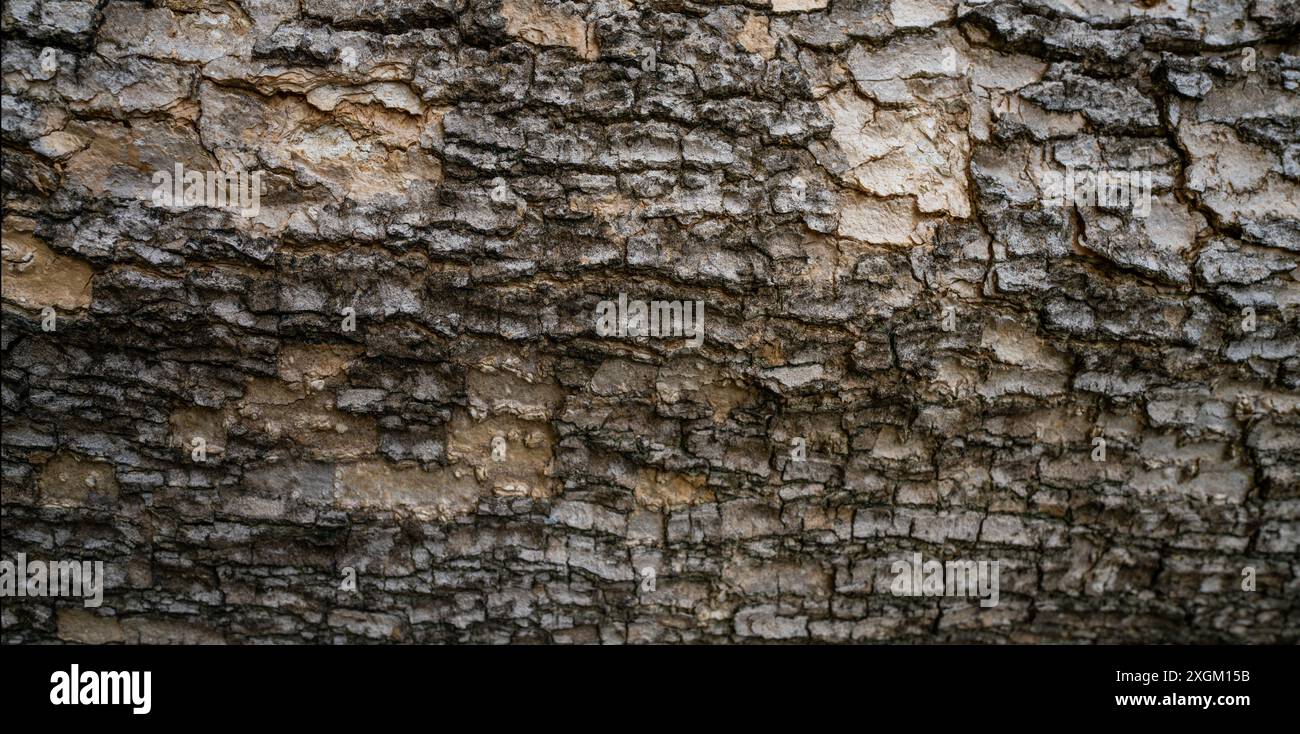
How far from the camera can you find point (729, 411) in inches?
108

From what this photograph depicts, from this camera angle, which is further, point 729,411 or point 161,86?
point 729,411

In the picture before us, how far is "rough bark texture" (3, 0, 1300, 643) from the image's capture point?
254 centimetres

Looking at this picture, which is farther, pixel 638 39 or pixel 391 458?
pixel 391 458

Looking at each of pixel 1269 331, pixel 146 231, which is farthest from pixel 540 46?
pixel 1269 331

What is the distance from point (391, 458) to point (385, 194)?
35.8 inches

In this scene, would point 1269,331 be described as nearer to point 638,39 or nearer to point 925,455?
point 925,455

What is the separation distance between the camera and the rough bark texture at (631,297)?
2.54 m

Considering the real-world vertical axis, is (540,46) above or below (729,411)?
above

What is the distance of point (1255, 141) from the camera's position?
2.65m

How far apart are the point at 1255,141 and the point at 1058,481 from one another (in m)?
1.33

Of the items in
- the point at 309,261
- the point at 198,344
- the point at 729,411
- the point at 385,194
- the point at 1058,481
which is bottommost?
the point at 1058,481

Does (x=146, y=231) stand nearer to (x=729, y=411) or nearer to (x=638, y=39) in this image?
(x=638, y=39)

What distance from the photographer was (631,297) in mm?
2627

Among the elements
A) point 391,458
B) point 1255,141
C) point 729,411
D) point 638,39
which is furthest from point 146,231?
point 1255,141
